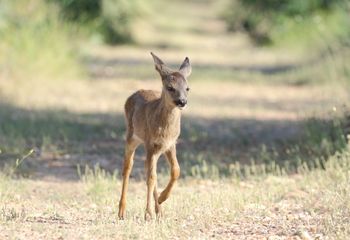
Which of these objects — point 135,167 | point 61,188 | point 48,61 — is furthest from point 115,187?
point 48,61

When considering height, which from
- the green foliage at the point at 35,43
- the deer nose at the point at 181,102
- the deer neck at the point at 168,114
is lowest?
the deer neck at the point at 168,114

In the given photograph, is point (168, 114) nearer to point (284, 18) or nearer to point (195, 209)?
point (195, 209)

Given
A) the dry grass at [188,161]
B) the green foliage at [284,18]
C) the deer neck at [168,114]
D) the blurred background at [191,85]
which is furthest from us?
the green foliage at [284,18]

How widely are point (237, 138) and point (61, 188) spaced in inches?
164

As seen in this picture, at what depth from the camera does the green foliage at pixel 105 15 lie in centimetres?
2616

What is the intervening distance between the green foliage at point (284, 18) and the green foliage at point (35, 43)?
9722 mm

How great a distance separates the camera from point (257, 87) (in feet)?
75.2

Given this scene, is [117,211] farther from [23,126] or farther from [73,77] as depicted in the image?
[73,77]

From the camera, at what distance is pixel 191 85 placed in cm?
2278

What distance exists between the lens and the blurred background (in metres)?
12.8

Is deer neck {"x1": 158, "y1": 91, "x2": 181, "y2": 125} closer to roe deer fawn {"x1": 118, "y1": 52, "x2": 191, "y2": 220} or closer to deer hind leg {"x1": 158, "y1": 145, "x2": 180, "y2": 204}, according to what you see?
roe deer fawn {"x1": 118, "y1": 52, "x2": 191, "y2": 220}

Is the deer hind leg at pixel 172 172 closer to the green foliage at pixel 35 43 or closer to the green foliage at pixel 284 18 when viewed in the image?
the green foliage at pixel 35 43

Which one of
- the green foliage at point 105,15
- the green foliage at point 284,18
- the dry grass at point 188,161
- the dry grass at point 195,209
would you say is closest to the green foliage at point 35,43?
the dry grass at point 188,161

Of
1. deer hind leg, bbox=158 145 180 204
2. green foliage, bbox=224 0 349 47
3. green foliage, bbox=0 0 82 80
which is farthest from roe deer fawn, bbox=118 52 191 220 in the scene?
green foliage, bbox=224 0 349 47
